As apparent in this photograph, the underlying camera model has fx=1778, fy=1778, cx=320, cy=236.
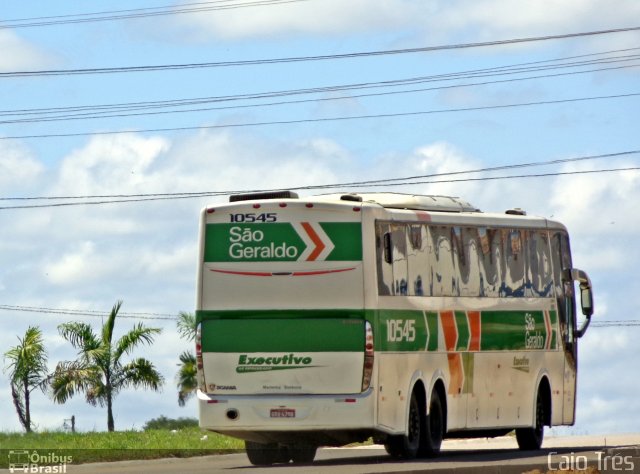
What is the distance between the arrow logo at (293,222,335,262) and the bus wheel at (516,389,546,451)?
6557mm

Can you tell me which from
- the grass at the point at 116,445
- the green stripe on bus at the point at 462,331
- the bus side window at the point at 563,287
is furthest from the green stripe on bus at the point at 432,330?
the grass at the point at 116,445

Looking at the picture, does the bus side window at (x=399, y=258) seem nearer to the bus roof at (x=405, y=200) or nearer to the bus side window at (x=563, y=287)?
the bus roof at (x=405, y=200)

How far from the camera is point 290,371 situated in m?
24.5

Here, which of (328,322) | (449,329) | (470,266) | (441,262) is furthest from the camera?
(470,266)

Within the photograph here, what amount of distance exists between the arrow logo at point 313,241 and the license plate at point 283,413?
209 cm

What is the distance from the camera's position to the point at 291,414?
2448 centimetres

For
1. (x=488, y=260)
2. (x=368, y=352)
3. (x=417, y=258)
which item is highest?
(x=488, y=260)

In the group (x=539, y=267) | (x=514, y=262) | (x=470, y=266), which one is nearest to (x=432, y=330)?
(x=470, y=266)

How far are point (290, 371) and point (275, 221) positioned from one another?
6.86 feet

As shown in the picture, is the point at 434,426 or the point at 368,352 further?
the point at 434,426

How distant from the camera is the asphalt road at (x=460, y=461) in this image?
2147cm

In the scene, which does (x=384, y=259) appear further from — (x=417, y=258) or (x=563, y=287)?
(x=563, y=287)

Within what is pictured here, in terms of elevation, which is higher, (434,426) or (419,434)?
(434,426)

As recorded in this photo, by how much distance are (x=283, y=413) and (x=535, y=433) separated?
262 inches
